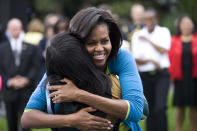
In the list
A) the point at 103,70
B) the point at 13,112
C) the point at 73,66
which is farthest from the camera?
the point at 13,112

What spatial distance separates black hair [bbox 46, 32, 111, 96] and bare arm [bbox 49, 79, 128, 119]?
1.6 inches

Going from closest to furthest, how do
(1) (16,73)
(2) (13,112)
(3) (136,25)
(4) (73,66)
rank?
(4) (73,66)
(1) (16,73)
(2) (13,112)
(3) (136,25)

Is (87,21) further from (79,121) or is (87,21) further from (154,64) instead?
(154,64)

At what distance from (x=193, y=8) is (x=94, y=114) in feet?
54.2

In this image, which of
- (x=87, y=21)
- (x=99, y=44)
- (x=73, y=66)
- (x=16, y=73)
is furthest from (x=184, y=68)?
(x=73, y=66)

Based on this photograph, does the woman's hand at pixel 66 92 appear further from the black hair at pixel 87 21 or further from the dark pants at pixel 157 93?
the dark pants at pixel 157 93

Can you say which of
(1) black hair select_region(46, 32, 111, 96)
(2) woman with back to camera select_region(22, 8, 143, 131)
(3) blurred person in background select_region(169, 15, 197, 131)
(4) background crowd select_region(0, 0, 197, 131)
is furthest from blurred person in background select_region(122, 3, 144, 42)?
(1) black hair select_region(46, 32, 111, 96)

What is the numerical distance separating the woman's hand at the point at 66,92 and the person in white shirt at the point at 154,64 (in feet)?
15.1

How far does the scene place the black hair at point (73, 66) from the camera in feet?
7.89

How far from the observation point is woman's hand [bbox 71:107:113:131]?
2486mm

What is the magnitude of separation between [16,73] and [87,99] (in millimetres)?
5013

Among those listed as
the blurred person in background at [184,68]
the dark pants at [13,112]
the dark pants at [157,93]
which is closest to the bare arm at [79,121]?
the dark pants at [157,93]

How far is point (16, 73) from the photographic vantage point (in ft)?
24.0

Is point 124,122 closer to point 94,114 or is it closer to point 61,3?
point 94,114
